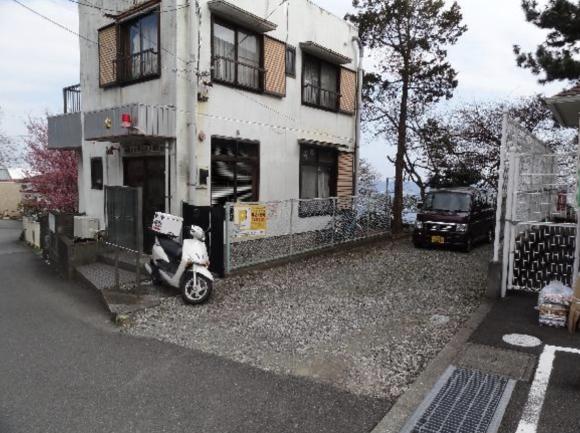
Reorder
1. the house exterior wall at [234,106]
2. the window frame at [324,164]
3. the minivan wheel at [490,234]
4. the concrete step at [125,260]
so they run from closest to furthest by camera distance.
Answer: the concrete step at [125,260] < the house exterior wall at [234,106] < the window frame at [324,164] < the minivan wheel at [490,234]

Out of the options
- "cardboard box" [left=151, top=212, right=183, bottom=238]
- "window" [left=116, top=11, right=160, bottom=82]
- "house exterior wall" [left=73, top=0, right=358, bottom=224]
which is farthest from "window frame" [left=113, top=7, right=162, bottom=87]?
"cardboard box" [left=151, top=212, right=183, bottom=238]

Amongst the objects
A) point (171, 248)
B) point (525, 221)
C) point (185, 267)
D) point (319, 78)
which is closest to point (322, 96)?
point (319, 78)

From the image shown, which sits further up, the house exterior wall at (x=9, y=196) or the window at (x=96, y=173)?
the window at (x=96, y=173)

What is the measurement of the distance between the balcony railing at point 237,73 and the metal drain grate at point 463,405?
8.32m

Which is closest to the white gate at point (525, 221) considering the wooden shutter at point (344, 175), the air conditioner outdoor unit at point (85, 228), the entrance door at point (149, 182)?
the wooden shutter at point (344, 175)

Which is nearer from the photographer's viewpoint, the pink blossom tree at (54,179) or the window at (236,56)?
the window at (236,56)

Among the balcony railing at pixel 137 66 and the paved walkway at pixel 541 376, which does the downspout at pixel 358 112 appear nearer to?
the balcony railing at pixel 137 66

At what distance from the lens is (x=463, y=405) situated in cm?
386

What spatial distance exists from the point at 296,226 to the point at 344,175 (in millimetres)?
4413

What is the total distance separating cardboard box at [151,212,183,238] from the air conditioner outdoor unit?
12.0 ft

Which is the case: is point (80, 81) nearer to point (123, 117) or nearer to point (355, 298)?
point (123, 117)

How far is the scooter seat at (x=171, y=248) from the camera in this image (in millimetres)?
7520

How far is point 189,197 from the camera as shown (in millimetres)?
9859

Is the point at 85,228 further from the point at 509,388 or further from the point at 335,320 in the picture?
the point at 509,388
